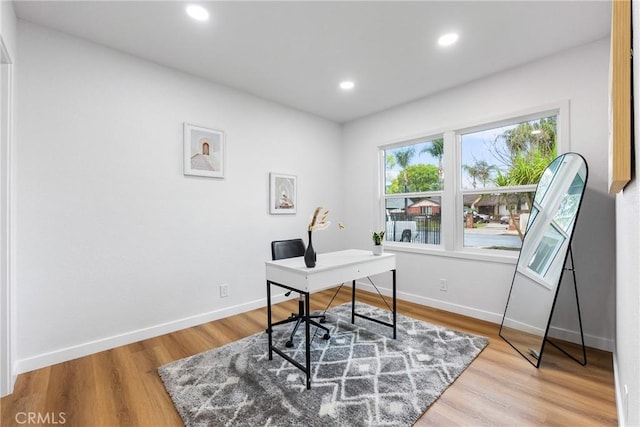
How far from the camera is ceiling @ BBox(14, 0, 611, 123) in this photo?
2.07m

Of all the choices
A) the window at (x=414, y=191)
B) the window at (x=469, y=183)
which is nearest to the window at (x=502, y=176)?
the window at (x=469, y=183)

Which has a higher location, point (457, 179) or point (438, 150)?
point (438, 150)

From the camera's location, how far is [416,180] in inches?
153

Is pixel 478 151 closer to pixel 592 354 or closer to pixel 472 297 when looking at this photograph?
pixel 472 297

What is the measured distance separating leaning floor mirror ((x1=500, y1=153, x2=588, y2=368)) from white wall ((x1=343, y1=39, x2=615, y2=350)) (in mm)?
232

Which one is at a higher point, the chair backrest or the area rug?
the chair backrest

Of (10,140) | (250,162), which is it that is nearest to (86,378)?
(10,140)

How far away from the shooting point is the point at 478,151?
3297mm

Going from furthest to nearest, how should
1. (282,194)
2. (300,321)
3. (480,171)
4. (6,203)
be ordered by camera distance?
(282,194) → (480,171) → (300,321) → (6,203)

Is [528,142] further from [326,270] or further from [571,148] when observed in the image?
[326,270]

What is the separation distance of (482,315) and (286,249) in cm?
227

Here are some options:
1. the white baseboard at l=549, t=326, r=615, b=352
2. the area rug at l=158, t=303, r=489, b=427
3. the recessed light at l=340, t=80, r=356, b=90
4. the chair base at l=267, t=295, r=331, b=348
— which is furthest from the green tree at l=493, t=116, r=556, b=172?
the chair base at l=267, t=295, r=331, b=348

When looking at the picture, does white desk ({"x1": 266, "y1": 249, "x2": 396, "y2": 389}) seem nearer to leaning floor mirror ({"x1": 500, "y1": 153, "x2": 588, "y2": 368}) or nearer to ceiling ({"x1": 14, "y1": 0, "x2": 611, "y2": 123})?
leaning floor mirror ({"x1": 500, "y1": 153, "x2": 588, "y2": 368})

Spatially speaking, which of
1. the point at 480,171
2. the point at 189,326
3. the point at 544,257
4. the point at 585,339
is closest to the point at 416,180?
the point at 480,171
